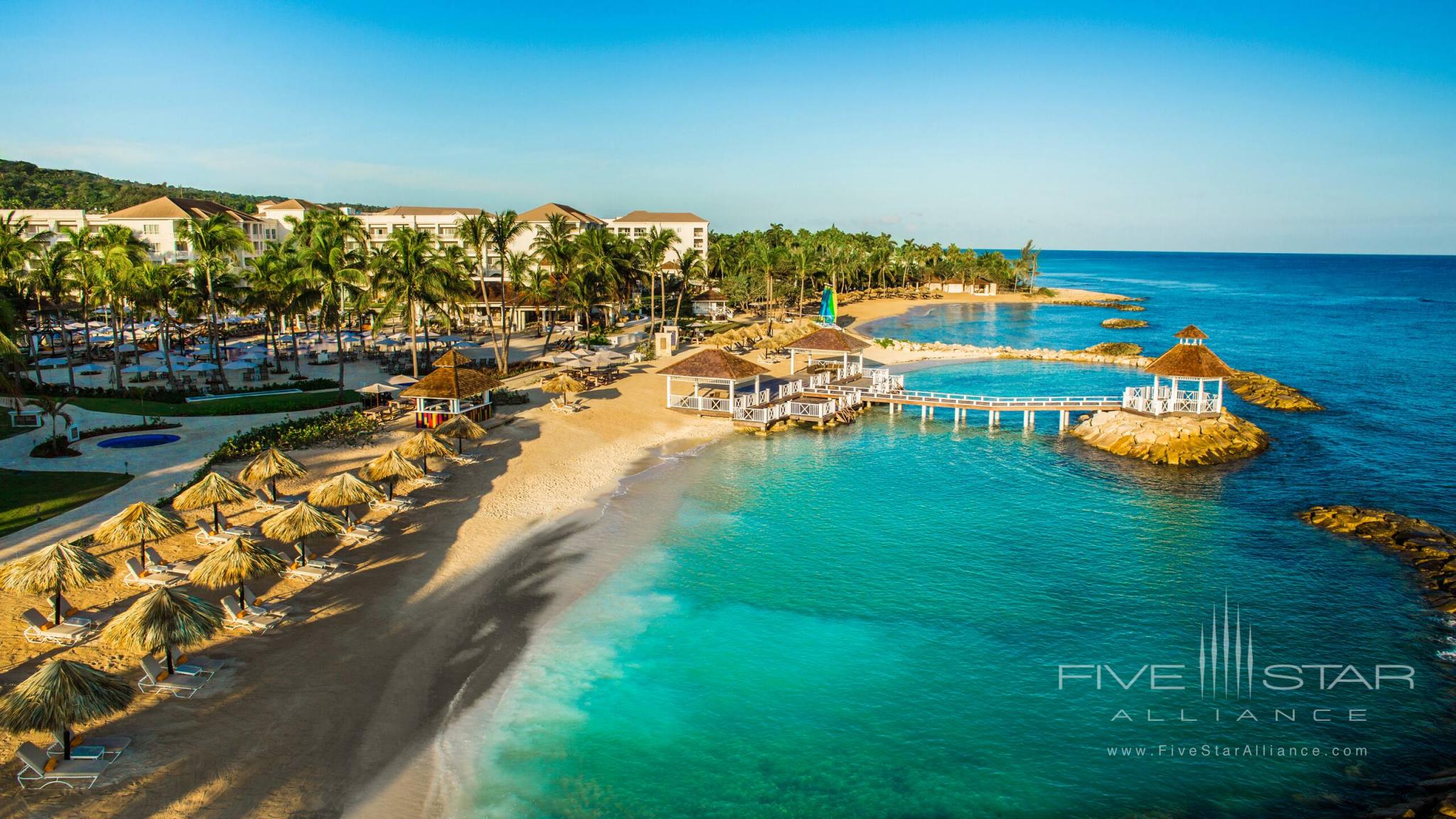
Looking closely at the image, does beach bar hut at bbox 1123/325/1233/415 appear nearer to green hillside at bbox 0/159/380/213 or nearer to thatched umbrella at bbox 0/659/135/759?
thatched umbrella at bbox 0/659/135/759

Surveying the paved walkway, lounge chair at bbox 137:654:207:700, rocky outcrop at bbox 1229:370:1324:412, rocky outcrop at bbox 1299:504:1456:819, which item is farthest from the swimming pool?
rocky outcrop at bbox 1229:370:1324:412

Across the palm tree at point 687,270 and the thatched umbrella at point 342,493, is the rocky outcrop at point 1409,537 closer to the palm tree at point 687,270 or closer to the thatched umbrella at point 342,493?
the thatched umbrella at point 342,493

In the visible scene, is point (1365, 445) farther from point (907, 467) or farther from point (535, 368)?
point (535, 368)

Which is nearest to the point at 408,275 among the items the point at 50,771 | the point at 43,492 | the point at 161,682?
the point at 43,492

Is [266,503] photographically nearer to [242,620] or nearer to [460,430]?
[242,620]

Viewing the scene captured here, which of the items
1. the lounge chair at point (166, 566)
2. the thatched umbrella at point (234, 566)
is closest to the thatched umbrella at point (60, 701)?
the thatched umbrella at point (234, 566)

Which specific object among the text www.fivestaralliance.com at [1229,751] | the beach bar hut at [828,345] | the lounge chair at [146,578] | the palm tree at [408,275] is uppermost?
the palm tree at [408,275]

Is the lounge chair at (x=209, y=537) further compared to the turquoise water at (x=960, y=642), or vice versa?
the lounge chair at (x=209, y=537)
